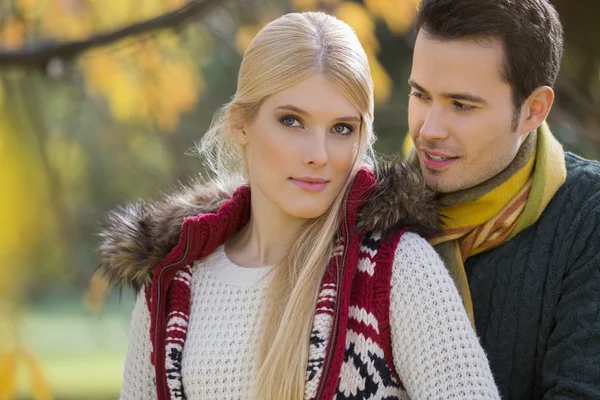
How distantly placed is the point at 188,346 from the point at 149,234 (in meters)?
0.35

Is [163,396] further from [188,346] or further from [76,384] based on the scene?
[76,384]

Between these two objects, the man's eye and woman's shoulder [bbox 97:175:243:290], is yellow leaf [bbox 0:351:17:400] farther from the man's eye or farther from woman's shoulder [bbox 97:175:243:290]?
the man's eye

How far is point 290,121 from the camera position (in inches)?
93.0

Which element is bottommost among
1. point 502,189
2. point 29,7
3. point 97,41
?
point 502,189

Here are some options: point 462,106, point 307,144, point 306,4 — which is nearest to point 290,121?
point 307,144

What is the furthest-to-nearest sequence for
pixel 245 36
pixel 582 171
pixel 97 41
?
pixel 245 36
pixel 97 41
pixel 582 171

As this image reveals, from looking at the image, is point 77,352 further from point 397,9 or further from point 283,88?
point 283,88

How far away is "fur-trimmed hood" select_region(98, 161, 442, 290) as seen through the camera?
7.55ft

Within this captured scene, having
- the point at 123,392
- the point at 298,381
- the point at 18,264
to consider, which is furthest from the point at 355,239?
the point at 18,264

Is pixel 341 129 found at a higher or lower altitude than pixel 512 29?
lower

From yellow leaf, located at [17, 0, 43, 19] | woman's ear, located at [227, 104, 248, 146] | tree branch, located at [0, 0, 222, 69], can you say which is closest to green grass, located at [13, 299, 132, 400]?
yellow leaf, located at [17, 0, 43, 19]

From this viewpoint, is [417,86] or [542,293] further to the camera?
[417,86]

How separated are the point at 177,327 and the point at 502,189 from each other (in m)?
0.89

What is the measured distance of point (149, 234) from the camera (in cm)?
264
